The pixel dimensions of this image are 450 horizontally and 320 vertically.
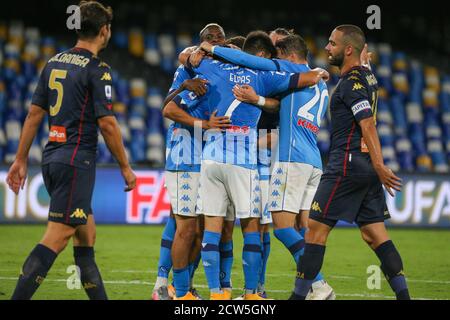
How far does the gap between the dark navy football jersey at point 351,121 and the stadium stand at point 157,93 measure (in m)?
9.72

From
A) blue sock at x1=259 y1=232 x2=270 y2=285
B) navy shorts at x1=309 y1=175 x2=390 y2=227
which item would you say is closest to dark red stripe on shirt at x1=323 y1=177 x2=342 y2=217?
navy shorts at x1=309 y1=175 x2=390 y2=227

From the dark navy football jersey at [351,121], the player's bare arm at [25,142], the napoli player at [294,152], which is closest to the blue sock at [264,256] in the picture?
the napoli player at [294,152]

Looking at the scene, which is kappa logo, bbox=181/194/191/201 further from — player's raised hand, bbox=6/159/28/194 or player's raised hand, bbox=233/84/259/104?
player's raised hand, bbox=6/159/28/194

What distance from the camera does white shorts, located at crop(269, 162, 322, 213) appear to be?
267 inches

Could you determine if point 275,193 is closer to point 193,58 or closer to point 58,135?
point 193,58

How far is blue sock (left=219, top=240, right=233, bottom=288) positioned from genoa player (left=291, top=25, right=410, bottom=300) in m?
0.93

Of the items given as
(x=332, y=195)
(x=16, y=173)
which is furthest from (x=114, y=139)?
(x=332, y=195)

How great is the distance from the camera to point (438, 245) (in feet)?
40.6

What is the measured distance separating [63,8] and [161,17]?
95.1 inches

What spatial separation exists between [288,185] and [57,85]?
2.15 meters

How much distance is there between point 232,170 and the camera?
6.38 m

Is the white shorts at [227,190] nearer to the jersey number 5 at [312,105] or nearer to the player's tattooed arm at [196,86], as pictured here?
the player's tattooed arm at [196,86]

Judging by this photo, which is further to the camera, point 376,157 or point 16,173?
point 376,157
